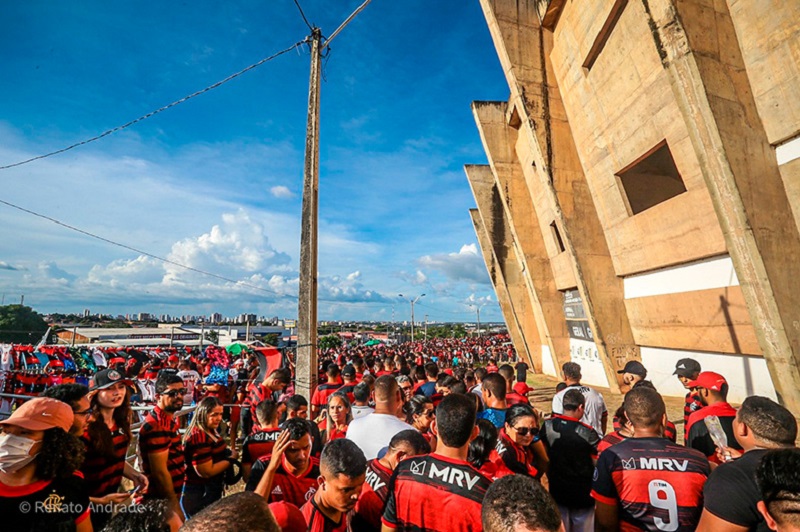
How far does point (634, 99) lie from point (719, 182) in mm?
5260

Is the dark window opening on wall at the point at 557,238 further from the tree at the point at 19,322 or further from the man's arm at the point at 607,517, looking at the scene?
the tree at the point at 19,322

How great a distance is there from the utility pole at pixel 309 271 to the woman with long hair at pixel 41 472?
3541mm

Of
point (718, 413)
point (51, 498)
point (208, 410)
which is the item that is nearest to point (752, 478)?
point (718, 413)

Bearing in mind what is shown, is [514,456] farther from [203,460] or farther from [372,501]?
[203,460]

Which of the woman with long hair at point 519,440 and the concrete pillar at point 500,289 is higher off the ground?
the concrete pillar at point 500,289

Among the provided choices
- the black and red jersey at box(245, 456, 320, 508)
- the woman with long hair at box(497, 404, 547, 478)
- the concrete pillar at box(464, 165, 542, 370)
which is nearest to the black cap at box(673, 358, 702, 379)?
the woman with long hair at box(497, 404, 547, 478)

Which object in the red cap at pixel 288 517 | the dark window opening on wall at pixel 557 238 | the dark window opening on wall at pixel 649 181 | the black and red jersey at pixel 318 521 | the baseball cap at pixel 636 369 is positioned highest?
the dark window opening on wall at pixel 649 181

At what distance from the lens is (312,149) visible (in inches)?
255

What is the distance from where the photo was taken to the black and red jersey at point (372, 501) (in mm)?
2500

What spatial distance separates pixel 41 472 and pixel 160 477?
4.53ft


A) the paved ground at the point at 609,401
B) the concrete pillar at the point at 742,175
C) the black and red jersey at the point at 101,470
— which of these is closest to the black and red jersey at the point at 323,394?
the black and red jersey at the point at 101,470

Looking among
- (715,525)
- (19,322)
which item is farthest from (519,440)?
(19,322)

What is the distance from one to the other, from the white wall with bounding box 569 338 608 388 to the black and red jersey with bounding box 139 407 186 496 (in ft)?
57.8

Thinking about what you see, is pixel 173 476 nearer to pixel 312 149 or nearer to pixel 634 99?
pixel 312 149
